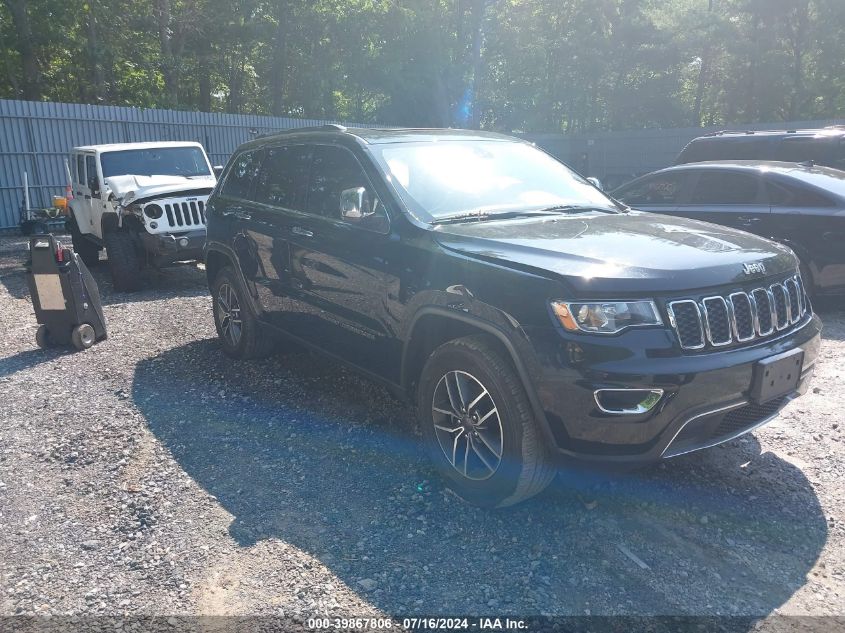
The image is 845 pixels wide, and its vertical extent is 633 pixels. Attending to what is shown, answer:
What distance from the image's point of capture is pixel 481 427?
3.36m

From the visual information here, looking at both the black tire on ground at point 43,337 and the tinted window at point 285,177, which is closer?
the tinted window at point 285,177

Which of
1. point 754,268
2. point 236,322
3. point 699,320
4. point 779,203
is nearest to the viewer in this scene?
point 699,320

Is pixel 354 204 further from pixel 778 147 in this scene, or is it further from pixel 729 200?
pixel 778 147

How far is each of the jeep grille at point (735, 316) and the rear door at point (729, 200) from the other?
13.6 feet

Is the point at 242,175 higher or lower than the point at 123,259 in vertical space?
higher

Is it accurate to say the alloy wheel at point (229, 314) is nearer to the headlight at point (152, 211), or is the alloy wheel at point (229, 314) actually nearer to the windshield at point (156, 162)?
the headlight at point (152, 211)

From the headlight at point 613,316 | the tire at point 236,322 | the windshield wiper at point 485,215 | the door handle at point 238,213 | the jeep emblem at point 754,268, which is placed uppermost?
the windshield wiper at point 485,215

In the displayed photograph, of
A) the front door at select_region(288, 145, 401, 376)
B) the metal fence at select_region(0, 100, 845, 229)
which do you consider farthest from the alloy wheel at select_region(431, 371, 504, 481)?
the metal fence at select_region(0, 100, 845, 229)

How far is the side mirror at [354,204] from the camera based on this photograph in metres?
3.86

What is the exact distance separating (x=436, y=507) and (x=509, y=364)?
0.93 m

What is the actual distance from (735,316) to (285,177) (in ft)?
11.0

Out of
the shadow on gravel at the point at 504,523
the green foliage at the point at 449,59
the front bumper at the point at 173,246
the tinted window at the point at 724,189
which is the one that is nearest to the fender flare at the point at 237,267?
the shadow on gravel at the point at 504,523

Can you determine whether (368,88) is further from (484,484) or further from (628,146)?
(484,484)

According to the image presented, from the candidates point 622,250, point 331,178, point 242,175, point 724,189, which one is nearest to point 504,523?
point 622,250
